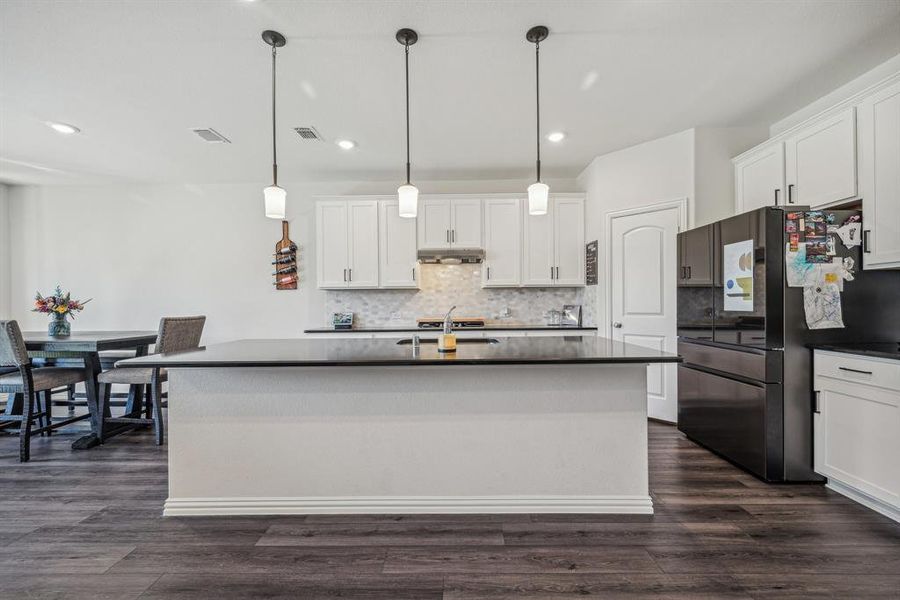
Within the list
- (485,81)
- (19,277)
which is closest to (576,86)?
(485,81)

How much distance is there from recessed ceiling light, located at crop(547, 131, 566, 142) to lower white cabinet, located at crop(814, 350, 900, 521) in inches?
96.4

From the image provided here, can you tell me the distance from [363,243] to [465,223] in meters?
1.16

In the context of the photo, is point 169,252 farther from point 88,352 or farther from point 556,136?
point 556,136

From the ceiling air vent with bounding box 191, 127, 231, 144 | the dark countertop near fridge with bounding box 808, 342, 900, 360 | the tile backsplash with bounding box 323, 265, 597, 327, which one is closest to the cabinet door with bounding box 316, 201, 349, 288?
the tile backsplash with bounding box 323, 265, 597, 327

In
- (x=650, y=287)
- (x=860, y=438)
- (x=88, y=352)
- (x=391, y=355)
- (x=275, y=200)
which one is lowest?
(x=860, y=438)

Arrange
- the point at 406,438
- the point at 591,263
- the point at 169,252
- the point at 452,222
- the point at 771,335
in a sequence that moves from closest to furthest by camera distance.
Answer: the point at 406,438 → the point at 771,335 → the point at 591,263 → the point at 452,222 → the point at 169,252

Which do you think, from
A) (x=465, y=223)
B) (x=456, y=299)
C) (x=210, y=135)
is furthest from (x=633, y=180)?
(x=210, y=135)

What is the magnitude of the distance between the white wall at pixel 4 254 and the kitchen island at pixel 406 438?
480 cm

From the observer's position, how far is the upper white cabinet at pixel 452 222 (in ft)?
15.3

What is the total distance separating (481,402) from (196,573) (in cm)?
146

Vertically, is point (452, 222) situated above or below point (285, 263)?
above

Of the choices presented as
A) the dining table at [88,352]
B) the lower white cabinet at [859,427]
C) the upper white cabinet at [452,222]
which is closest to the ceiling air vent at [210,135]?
the dining table at [88,352]

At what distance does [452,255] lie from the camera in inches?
180

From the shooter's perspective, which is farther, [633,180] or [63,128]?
[633,180]
